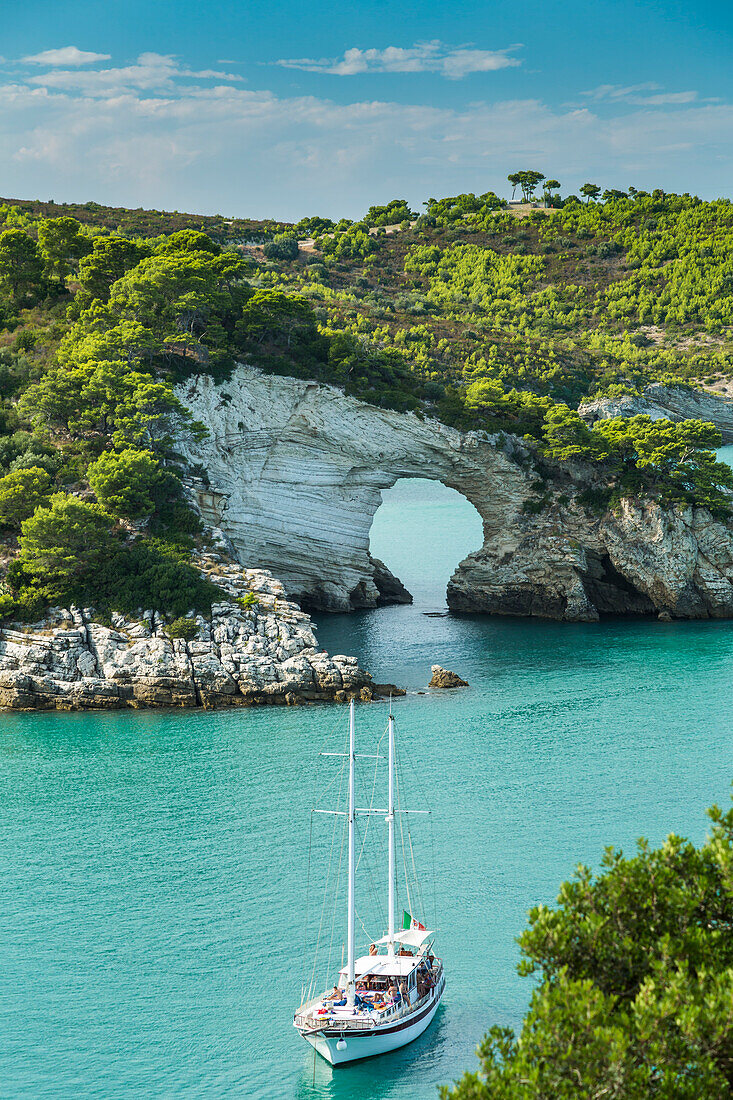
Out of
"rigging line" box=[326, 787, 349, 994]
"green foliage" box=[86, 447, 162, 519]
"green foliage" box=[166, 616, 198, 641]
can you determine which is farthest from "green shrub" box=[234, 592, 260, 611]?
"rigging line" box=[326, 787, 349, 994]

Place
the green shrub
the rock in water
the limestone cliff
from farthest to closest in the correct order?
the limestone cliff < the rock in water < the green shrub

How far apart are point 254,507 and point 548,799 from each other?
96.9ft

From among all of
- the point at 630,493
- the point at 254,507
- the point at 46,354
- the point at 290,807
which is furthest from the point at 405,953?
the point at 46,354

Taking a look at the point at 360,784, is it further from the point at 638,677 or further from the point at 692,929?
the point at 692,929

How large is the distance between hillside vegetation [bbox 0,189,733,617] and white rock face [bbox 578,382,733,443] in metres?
1.65

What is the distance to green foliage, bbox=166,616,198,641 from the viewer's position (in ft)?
148

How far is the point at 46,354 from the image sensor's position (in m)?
60.1

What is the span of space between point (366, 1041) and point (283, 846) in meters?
10.1

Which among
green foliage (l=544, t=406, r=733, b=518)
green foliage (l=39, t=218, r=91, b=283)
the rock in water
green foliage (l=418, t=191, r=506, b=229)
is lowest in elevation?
the rock in water

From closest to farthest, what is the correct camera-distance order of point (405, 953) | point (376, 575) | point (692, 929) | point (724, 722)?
point (692, 929)
point (405, 953)
point (724, 722)
point (376, 575)

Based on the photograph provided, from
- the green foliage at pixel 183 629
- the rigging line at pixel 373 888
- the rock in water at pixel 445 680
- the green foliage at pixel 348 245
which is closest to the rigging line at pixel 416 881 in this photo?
the rigging line at pixel 373 888

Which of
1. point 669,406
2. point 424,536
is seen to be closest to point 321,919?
point 669,406

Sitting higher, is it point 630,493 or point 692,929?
point 630,493

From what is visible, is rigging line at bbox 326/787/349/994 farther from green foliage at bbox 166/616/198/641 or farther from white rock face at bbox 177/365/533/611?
white rock face at bbox 177/365/533/611
